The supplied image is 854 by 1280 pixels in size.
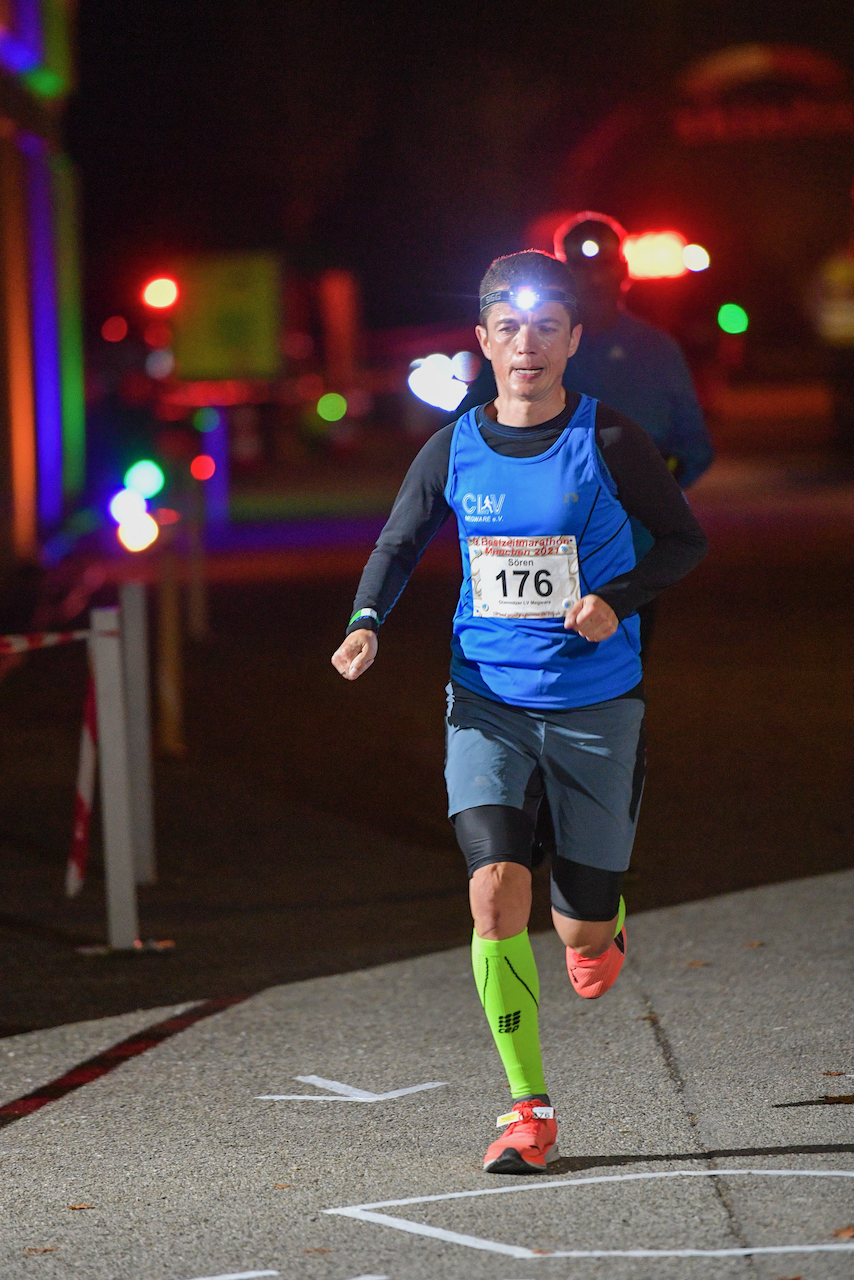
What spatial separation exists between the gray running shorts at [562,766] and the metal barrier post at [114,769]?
2.29 metres

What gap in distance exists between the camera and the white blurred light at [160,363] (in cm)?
2892

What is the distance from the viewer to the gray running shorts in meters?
4.52

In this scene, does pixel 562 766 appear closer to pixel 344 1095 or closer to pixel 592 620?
pixel 592 620

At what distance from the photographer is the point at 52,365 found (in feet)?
72.5

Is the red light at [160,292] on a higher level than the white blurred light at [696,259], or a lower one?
higher

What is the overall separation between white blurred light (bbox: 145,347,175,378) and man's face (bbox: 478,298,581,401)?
24724 mm

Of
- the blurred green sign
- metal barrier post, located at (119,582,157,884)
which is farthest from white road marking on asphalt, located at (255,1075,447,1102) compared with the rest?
the blurred green sign

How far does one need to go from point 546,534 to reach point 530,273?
630 millimetres

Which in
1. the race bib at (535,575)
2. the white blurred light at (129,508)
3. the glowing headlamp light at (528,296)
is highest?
the glowing headlamp light at (528,296)

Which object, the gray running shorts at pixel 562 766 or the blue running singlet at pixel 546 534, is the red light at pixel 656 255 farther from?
the gray running shorts at pixel 562 766

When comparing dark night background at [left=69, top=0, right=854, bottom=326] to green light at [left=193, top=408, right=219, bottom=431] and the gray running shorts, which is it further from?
the gray running shorts

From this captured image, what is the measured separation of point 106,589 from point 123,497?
6.63 m

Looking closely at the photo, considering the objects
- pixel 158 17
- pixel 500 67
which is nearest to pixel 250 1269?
pixel 158 17

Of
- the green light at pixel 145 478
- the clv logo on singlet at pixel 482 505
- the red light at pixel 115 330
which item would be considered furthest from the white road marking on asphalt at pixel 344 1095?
the red light at pixel 115 330
